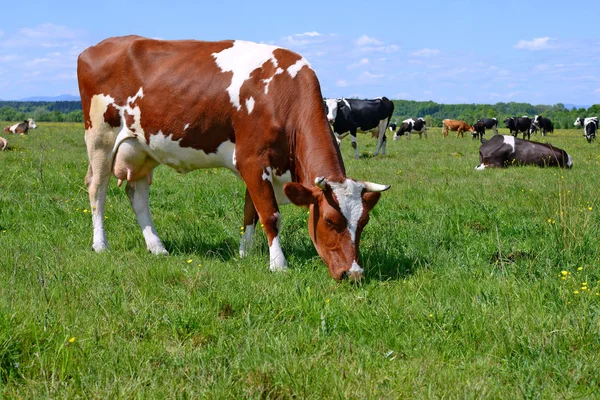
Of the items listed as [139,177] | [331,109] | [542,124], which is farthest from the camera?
[542,124]

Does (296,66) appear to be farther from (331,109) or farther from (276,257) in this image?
(331,109)

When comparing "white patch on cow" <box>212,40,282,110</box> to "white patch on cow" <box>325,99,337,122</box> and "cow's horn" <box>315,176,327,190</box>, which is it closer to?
"cow's horn" <box>315,176,327,190</box>

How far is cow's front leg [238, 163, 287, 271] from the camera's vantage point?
6000mm

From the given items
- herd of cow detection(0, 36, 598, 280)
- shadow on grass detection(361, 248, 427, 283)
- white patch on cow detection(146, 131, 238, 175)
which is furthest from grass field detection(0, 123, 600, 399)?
white patch on cow detection(146, 131, 238, 175)

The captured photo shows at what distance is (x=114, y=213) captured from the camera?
8.28 m

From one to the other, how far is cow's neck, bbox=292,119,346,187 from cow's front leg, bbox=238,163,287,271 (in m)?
0.33

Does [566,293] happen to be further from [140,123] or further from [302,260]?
[140,123]

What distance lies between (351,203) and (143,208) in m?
3.13

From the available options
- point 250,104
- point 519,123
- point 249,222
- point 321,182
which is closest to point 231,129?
point 250,104

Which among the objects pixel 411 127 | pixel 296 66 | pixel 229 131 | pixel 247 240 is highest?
pixel 296 66

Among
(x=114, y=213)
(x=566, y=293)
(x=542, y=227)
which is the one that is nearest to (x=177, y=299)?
(x=566, y=293)

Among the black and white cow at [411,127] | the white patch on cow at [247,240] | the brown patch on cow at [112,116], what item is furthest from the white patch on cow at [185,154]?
the black and white cow at [411,127]

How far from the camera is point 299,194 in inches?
217

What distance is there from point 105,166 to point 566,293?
17.2ft
